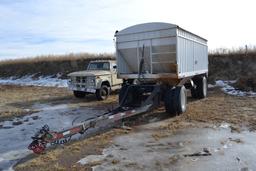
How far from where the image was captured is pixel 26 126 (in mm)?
11297

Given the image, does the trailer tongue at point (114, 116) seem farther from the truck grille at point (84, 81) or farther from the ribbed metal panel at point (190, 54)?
the truck grille at point (84, 81)

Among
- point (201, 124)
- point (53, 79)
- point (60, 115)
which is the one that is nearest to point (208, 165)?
point (201, 124)

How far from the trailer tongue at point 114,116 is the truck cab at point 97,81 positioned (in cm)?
479

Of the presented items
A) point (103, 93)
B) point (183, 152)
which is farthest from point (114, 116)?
point (103, 93)

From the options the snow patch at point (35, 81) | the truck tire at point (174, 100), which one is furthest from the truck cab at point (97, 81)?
the snow patch at point (35, 81)

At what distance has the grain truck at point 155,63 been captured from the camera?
469 inches

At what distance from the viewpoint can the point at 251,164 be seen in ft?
22.4

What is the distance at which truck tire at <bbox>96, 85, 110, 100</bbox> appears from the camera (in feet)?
56.5

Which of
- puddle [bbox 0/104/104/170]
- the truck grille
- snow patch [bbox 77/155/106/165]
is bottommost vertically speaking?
snow patch [bbox 77/155/106/165]

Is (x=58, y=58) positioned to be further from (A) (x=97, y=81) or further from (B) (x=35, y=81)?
(A) (x=97, y=81)

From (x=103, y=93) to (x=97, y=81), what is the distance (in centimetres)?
78

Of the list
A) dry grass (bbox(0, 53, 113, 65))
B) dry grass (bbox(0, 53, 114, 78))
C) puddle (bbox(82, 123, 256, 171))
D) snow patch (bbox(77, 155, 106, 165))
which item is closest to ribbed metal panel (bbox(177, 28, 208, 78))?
puddle (bbox(82, 123, 256, 171))

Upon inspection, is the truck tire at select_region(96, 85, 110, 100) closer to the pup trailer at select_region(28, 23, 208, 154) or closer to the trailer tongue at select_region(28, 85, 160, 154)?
the pup trailer at select_region(28, 23, 208, 154)

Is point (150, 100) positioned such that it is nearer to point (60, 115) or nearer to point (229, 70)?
point (60, 115)
